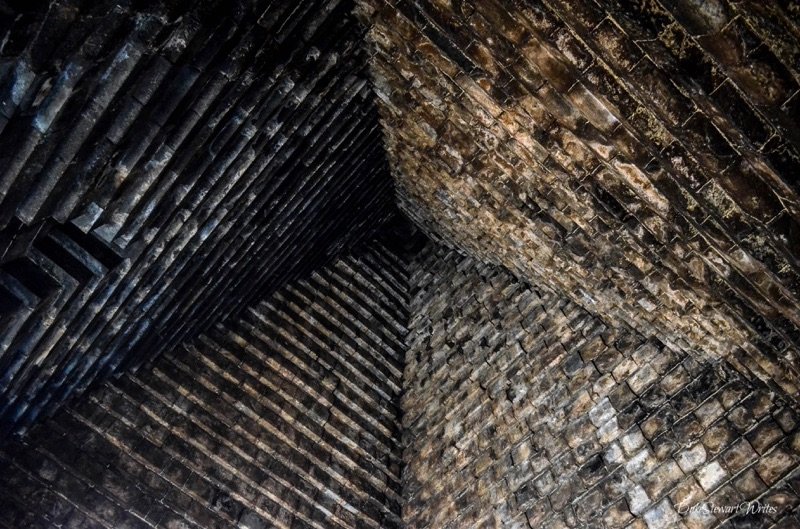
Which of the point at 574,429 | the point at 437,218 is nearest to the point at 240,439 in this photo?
the point at 574,429

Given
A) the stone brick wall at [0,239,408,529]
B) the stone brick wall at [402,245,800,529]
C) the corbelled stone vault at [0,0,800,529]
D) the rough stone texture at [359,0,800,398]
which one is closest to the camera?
the rough stone texture at [359,0,800,398]

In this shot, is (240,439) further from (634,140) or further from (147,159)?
(634,140)

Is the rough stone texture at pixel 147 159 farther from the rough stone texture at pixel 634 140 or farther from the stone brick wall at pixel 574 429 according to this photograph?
the stone brick wall at pixel 574 429

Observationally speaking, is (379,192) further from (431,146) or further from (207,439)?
(207,439)

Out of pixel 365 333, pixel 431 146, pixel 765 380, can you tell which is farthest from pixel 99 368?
pixel 765 380

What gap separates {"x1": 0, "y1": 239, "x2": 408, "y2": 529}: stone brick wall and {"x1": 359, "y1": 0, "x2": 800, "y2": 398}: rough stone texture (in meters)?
2.42

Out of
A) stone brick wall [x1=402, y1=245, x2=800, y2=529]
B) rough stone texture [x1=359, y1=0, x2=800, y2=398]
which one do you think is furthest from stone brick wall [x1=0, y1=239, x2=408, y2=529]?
rough stone texture [x1=359, y1=0, x2=800, y2=398]

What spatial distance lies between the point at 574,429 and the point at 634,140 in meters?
2.29

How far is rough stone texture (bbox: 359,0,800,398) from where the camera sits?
1838mm

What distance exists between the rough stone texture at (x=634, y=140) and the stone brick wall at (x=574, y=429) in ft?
0.84

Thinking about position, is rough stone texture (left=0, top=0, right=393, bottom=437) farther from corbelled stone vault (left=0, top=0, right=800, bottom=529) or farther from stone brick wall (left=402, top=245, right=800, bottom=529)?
stone brick wall (left=402, top=245, right=800, bottom=529)

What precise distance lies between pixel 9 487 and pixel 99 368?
899 millimetres

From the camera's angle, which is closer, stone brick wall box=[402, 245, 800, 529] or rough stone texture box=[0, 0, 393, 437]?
rough stone texture box=[0, 0, 393, 437]

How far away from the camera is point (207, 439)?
3.97 m
